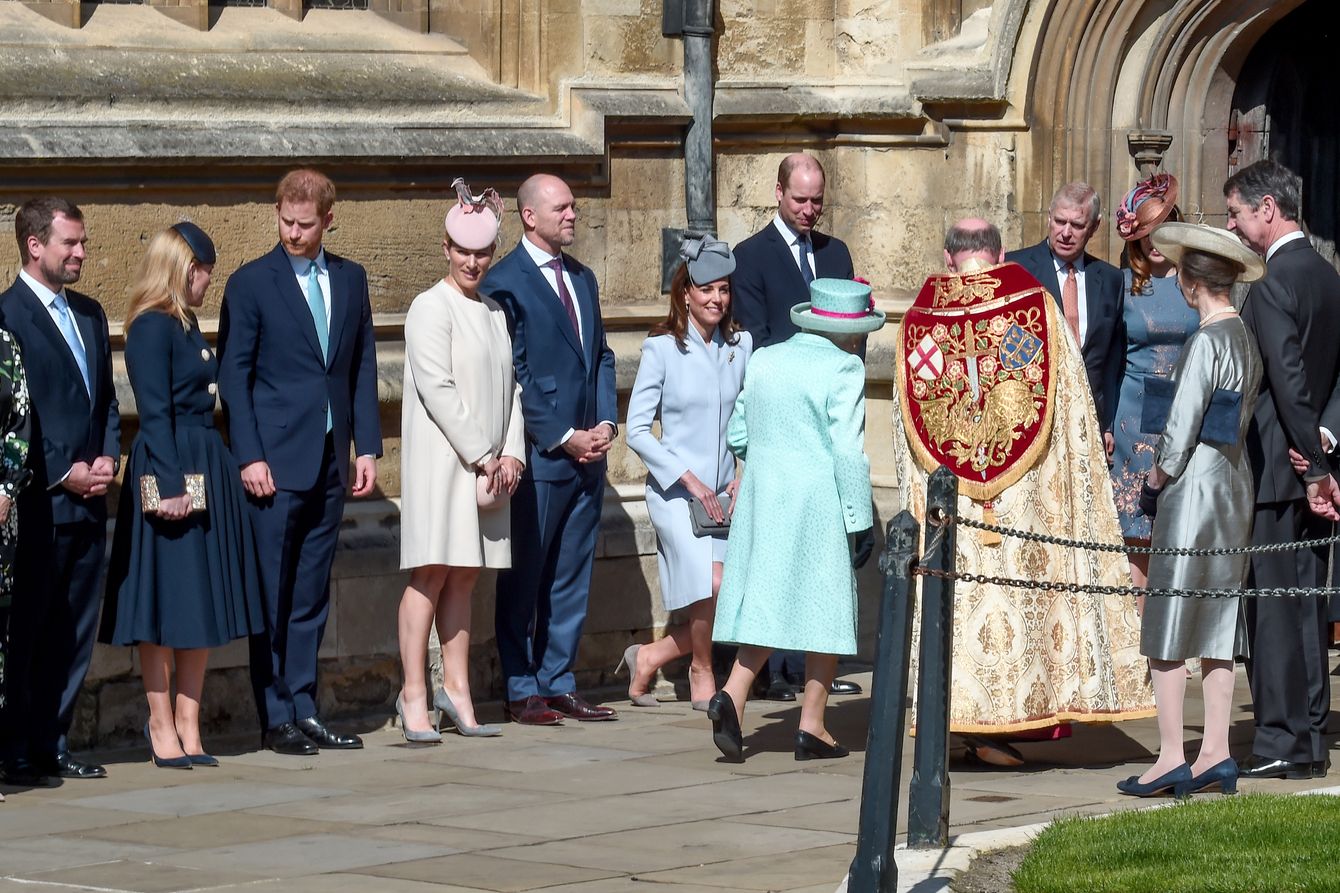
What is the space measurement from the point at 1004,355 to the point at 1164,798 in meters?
1.49

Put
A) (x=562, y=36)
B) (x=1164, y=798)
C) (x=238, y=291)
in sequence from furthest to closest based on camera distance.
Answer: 1. (x=562, y=36)
2. (x=238, y=291)
3. (x=1164, y=798)

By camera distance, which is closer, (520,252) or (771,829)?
(771,829)

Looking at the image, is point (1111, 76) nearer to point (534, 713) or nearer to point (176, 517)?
point (534, 713)

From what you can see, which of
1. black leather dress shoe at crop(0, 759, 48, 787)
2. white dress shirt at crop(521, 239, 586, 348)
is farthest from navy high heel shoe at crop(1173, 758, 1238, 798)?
black leather dress shoe at crop(0, 759, 48, 787)

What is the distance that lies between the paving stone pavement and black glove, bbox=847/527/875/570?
26.2 inches

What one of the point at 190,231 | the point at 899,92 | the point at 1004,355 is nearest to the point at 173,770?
the point at 190,231

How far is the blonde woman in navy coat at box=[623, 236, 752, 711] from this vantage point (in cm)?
950

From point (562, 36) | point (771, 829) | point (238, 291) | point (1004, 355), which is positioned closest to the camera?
point (771, 829)

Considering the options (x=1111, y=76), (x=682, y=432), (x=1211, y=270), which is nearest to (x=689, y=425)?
(x=682, y=432)

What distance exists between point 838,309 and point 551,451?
1568 mm

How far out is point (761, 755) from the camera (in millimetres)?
8773

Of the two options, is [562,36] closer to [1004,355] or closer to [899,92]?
[899,92]

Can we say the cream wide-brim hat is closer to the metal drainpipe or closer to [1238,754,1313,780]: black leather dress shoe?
[1238,754,1313,780]: black leather dress shoe

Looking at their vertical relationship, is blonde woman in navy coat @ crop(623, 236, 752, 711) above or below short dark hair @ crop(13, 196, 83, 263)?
below
